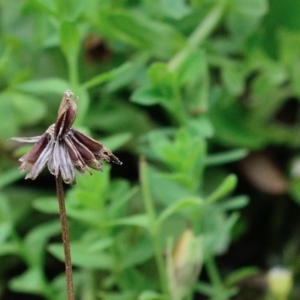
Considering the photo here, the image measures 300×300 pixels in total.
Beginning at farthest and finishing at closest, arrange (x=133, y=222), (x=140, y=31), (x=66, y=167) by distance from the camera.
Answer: (x=140, y=31) < (x=133, y=222) < (x=66, y=167)

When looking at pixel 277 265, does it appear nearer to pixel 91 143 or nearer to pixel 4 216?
pixel 4 216

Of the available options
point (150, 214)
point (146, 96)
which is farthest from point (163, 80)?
point (150, 214)

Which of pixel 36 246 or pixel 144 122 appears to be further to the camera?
pixel 144 122

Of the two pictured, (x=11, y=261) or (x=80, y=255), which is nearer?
(x=80, y=255)

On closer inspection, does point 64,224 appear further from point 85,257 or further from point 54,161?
point 85,257

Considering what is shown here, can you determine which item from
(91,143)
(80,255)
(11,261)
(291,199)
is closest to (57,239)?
(11,261)

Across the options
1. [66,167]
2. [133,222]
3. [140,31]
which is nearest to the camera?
[66,167]

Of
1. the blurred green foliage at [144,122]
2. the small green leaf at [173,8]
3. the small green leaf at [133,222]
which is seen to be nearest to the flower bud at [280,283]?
the blurred green foliage at [144,122]
